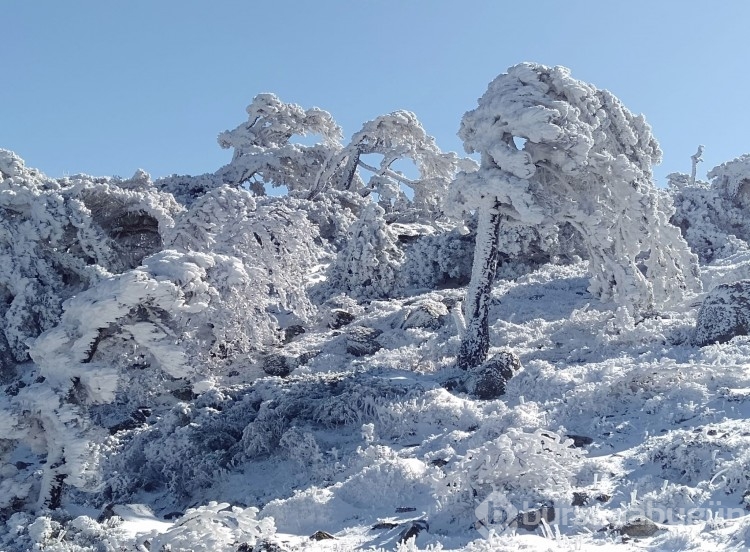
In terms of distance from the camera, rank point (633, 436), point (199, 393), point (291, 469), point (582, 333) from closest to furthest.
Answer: point (633, 436), point (291, 469), point (199, 393), point (582, 333)

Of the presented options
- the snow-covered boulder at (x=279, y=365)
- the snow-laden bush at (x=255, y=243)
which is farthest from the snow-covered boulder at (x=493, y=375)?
the snow-laden bush at (x=255, y=243)

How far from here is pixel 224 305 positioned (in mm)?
12555

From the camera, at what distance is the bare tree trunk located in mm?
13164

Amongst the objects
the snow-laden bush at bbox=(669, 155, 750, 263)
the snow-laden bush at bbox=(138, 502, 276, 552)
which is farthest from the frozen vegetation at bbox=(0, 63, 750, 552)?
the snow-laden bush at bbox=(669, 155, 750, 263)

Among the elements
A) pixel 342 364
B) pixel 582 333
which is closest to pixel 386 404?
pixel 342 364

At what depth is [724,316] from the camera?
12.5 meters

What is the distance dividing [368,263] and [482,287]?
7.15 meters

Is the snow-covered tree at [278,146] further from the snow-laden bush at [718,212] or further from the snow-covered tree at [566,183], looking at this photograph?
the snow-covered tree at [566,183]

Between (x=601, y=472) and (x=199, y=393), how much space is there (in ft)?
24.5

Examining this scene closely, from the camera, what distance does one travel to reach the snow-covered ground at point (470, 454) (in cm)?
664

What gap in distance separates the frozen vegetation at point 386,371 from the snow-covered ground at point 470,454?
4 centimetres

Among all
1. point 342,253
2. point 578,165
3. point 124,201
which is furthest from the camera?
point 342,253

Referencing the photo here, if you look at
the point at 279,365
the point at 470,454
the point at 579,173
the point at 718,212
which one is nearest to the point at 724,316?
the point at 579,173

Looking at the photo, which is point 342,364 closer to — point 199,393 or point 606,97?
point 199,393
